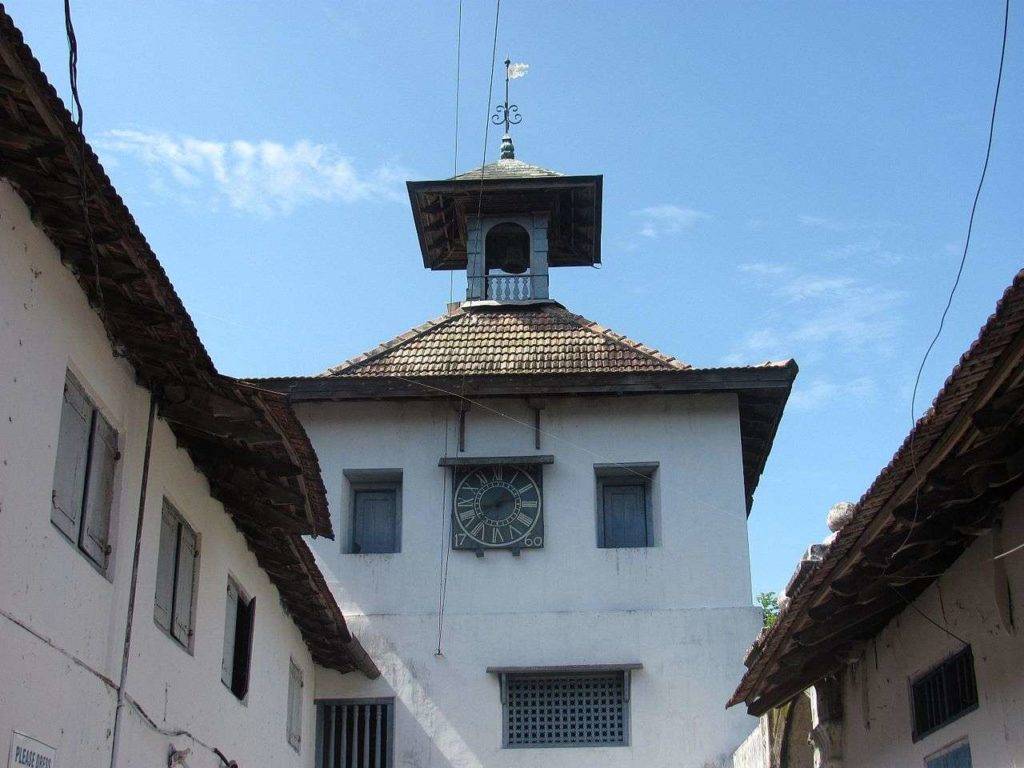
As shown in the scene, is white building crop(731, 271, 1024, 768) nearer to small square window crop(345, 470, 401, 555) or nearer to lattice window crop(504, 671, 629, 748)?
lattice window crop(504, 671, 629, 748)

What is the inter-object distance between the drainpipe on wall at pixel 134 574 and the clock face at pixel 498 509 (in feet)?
26.1

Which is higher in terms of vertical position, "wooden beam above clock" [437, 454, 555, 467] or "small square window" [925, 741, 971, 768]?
"wooden beam above clock" [437, 454, 555, 467]

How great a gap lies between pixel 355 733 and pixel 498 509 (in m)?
3.26

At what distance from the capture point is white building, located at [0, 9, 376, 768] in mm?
7098

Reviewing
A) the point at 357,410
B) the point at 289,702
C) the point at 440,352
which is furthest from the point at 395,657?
the point at 440,352

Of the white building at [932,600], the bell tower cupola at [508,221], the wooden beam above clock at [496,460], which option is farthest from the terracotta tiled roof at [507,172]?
the white building at [932,600]

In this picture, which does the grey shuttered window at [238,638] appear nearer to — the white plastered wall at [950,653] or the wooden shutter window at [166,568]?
the wooden shutter window at [166,568]

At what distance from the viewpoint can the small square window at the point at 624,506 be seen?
1750cm

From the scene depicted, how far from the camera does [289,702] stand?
588 inches

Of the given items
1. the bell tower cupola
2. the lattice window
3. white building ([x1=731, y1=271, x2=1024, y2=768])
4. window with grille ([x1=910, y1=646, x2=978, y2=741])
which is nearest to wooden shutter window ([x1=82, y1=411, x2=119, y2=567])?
white building ([x1=731, y1=271, x2=1024, y2=768])

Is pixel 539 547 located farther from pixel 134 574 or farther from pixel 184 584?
pixel 134 574

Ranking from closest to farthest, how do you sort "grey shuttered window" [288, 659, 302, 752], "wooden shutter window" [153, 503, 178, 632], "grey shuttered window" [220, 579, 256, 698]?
"wooden shutter window" [153, 503, 178, 632]
"grey shuttered window" [220, 579, 256, 698]
"grey shuttered window" [288, 659, 302, 752]

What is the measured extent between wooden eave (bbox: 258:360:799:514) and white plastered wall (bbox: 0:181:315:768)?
613 centimetres

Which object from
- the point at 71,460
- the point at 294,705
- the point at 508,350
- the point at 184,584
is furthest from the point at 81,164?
the point at 508,350
